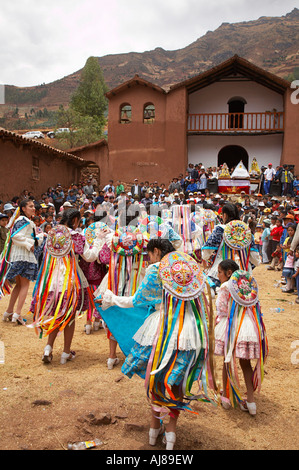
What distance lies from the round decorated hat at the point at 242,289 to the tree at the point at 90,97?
48576 mm

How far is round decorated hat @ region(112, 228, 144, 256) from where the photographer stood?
4988 millimetres

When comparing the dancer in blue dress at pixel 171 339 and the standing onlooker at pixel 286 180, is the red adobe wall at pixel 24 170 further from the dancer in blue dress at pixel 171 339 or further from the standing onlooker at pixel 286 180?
the dancer in blue dress at pixel 171 339

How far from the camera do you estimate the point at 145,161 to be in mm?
25469

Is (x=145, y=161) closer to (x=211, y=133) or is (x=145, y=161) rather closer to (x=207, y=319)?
(x=211, y=133)

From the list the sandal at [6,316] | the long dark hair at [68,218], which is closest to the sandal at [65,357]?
the long dark hair at [68,218]

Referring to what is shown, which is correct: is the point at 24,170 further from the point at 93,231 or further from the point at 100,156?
the point at 93,231

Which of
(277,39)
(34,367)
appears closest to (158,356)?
(34,367)

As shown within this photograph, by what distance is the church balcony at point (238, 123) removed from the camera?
25.2 m

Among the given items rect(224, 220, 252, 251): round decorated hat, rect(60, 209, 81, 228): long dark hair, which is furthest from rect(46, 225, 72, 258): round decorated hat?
rect(224, 220, 252, 251): round decorated hat

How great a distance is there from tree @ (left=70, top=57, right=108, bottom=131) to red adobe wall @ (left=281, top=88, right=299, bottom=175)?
29.6 metres

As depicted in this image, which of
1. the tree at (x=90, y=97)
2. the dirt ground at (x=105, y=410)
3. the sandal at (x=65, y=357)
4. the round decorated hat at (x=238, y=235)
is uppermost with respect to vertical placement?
the tree at (x=90, y=97)

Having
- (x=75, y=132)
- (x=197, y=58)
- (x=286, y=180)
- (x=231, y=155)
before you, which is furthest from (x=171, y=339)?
(x=197, y=58)

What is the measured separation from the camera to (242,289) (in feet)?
12.9
